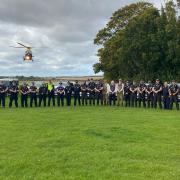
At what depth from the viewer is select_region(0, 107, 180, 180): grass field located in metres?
8.50

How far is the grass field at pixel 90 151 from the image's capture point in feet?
27.9

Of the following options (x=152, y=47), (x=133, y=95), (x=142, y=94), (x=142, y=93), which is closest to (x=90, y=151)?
(x=142, y=93)

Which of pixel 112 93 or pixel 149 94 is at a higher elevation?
pixel 112 93

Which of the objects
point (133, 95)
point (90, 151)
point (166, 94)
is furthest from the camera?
point (133, 95)

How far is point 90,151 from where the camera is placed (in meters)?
10.7

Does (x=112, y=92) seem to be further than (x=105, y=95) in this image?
No

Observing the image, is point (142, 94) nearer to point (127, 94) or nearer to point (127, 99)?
point (127, 94)

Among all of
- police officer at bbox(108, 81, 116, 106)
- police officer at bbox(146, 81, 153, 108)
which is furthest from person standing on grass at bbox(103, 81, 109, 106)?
police officer at bbox(146, 81, 153, 108)

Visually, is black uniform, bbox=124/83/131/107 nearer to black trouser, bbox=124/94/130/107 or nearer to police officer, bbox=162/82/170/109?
black trouser, bbox=124/94/130/107

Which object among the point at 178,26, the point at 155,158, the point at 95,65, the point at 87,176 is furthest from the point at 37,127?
the point at 95,65

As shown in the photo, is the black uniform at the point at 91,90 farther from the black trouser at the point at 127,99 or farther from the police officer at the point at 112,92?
the black trouser at the point at 127,99

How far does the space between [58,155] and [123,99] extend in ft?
63.1

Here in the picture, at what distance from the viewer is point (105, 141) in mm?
12188

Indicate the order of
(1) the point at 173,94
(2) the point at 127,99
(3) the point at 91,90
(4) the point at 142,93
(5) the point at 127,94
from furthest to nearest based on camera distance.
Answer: (3) the point at 91,90 → (2) the point at 127,99 → (5) the point at 127,94 → (4) the point at 142,93 → (1) the point at 173,94
